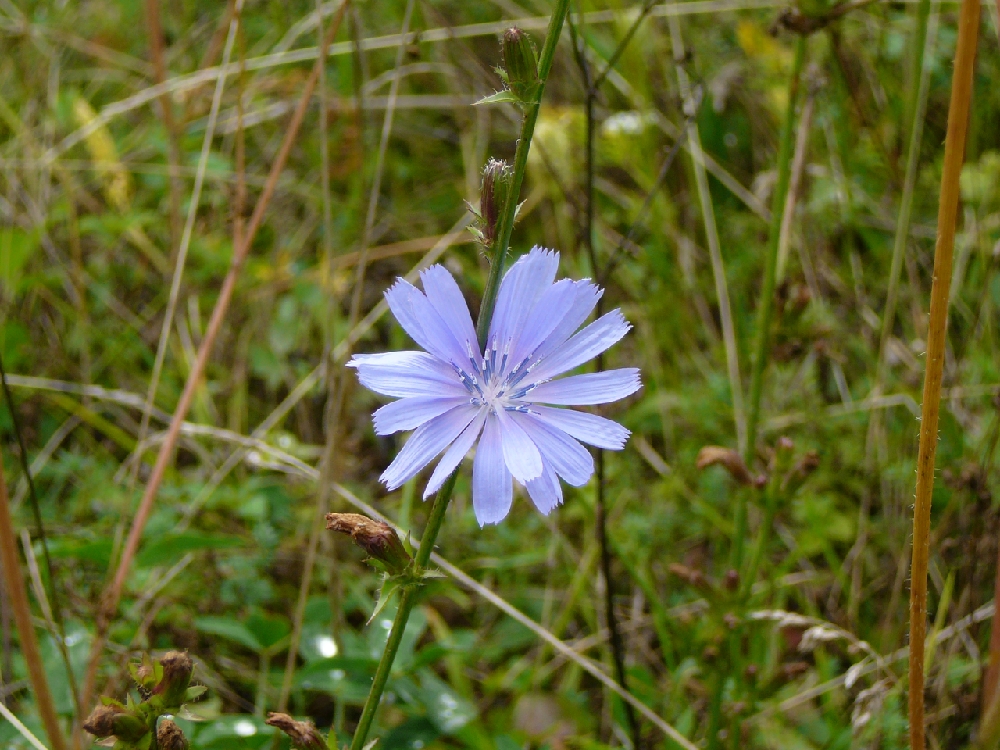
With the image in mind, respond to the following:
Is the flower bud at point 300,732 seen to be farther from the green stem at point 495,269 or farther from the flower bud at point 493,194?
the flower bud at point 493,194

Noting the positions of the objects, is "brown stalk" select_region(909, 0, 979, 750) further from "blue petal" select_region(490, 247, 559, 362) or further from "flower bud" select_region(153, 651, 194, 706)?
"flower bud" select_region(153, 651, 194, 706)

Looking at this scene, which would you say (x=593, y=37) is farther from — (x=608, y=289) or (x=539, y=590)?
(x=539, y=590)

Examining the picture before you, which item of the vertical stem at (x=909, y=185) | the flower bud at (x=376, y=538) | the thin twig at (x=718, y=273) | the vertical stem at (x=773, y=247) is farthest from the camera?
the thin twig at (x=718, y=273)

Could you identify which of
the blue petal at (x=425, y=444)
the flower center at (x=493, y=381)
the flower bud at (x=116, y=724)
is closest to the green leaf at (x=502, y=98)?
the flower center at (x=493, y=381)

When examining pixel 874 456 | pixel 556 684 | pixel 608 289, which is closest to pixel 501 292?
pixel 556 684

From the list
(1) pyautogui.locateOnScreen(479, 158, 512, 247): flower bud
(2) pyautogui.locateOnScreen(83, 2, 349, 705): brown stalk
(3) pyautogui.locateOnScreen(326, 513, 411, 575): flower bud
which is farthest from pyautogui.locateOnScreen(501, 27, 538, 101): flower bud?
(2) pyautogui.locateOnScreen(83, 2, 349, 705): brown stalk

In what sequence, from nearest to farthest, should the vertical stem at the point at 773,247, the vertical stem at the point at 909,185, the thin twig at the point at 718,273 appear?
1. the vertical stem at the point at 773,247
2. the vertical stem at the point at 909,185
3. the thin twig at the point at 718,273

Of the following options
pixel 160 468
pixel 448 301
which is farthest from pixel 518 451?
pixel 160 468

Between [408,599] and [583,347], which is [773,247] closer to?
[583,347]
